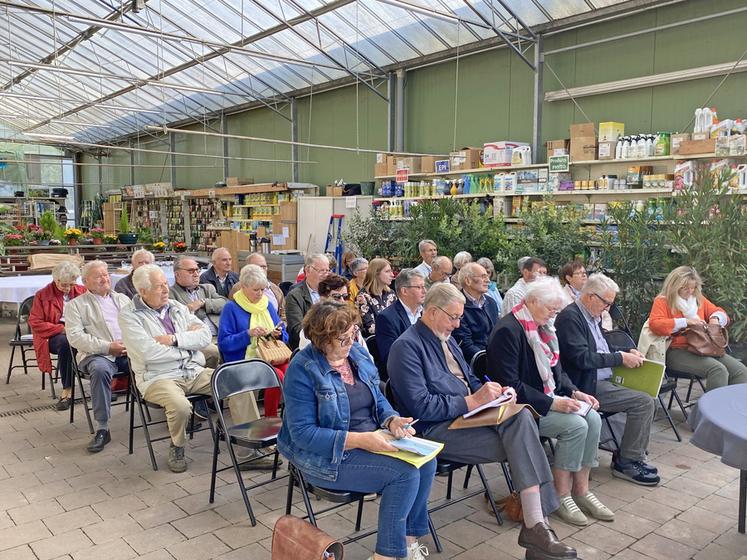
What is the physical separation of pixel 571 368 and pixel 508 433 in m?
0.92

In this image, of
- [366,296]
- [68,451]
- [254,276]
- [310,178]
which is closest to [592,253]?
[366,296]

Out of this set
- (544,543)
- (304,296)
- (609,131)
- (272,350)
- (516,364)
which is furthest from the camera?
(609,131)

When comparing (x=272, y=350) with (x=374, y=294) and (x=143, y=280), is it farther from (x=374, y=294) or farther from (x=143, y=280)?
(x=374, y=294)

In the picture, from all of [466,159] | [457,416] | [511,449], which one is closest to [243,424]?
[457,416]

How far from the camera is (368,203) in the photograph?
11.7 metres

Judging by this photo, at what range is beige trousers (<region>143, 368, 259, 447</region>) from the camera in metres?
3.81

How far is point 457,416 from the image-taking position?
2.95 metres

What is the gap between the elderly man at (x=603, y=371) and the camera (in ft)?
11.9

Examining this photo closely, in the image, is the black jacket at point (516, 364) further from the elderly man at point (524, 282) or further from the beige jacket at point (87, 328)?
the beige jacket at point (87, 328)

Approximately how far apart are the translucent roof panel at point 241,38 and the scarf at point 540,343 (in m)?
6.82

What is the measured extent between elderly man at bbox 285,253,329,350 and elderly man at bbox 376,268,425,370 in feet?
2.79

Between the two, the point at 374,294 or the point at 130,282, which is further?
the point at 130,282

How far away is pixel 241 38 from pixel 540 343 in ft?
34.1

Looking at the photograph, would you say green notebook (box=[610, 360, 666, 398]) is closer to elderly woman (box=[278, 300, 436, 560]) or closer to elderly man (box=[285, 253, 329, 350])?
elderly woman (box=[278, 300, 436, 560])
